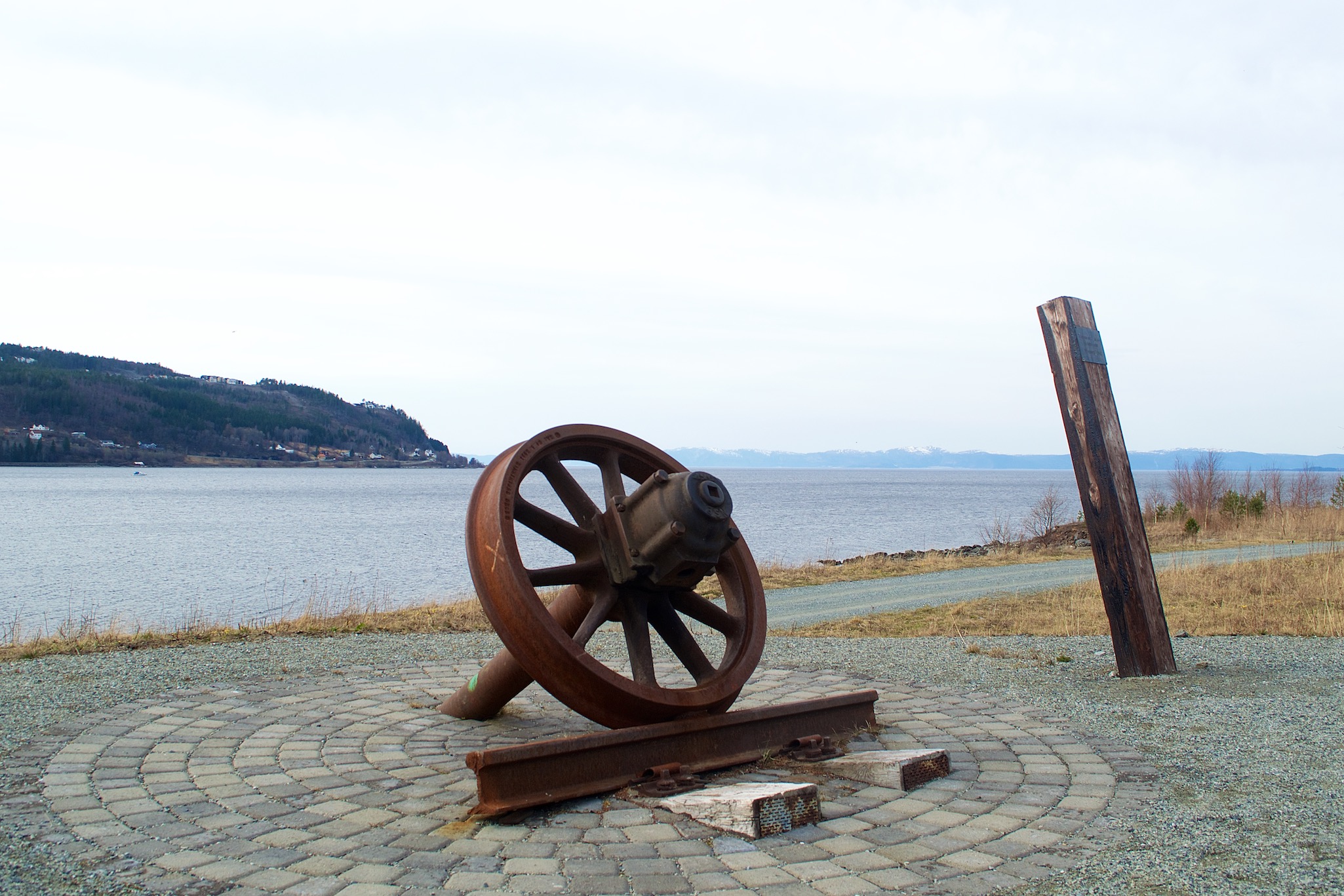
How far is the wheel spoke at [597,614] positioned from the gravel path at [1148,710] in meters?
2.25

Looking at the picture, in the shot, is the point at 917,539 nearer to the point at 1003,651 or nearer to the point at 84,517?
the point at 1003,651

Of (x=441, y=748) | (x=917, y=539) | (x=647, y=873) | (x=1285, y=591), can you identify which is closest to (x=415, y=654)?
(x=441, y=748)

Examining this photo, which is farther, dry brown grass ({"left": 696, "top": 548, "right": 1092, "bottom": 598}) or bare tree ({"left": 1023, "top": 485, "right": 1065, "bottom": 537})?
bare tree ({"left": 1023, "top": 485, "right": 1065, "bottom": 537})

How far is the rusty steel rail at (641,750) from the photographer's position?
164 inches

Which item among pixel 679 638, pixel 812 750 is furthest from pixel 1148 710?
pixel 679 638

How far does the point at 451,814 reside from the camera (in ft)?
14.1

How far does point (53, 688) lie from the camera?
22.2ft

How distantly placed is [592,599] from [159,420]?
156121mm

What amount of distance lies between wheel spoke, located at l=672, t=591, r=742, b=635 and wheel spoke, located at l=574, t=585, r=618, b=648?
1.55 feet

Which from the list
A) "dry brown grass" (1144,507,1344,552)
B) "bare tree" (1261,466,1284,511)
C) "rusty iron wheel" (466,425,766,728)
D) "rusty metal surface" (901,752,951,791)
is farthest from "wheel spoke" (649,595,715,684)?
"bare tree" (1261,466,1284,511)

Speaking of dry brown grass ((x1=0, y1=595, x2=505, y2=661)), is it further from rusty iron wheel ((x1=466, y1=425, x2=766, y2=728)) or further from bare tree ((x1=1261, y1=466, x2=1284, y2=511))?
bare tree ((x1=1261, y1=466, x2=1284, y2=511))

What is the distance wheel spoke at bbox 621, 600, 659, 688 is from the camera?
17.1 feet

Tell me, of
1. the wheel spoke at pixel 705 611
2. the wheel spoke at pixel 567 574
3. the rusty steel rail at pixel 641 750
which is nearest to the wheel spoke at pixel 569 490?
the wheel spoke at pixel 567 574

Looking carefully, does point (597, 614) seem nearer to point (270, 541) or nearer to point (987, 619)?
point (987, 619)
